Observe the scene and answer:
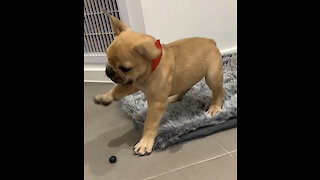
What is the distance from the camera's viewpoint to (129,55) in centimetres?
103

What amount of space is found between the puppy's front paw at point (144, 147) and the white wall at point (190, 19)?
63 cm

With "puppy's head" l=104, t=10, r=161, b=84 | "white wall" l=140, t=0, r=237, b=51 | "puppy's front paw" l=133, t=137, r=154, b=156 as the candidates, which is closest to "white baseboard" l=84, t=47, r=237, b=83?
"white wall" l=140, t=0, r=237, b=51

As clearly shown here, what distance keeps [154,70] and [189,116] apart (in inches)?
12.2

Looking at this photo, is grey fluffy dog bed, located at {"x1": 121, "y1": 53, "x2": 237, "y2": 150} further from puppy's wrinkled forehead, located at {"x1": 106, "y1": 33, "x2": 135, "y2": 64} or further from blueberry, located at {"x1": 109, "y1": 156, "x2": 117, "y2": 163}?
puppy's wrinkled forehead, located at {"x1": 106, "y1": 33, "x2": 135, "y2": 64}

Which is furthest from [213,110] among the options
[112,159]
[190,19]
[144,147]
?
[190,19]

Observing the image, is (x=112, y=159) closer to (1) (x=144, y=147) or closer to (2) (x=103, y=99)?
(1) (x=144, y=147)

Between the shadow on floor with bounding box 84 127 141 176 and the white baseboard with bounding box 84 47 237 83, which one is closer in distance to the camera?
the shadow on floor with bounding box 84 127 141 176

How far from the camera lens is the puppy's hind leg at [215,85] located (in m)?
1.30

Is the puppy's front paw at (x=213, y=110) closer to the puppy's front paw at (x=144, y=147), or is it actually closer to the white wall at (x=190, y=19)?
the puppy's front paw at (x=144, y=147)

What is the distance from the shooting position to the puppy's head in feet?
3.36

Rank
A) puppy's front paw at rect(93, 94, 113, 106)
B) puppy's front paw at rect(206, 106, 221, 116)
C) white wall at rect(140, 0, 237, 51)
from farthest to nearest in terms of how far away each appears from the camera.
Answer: white wall at rect(140, 0, 237, 51) → puppy's front paw at rect(206, 106, 221, 116) → puppy's front paw at rect(93, 94, 113, 106)
